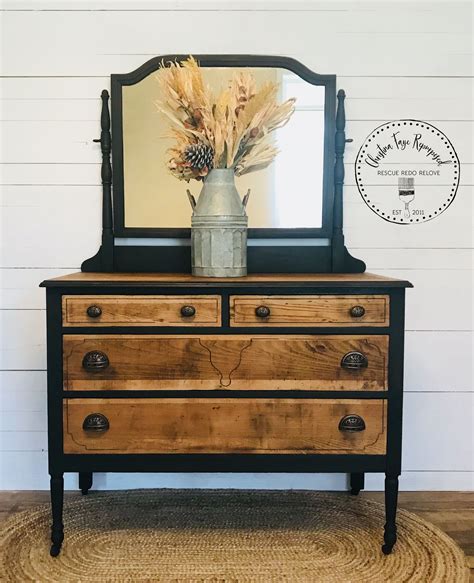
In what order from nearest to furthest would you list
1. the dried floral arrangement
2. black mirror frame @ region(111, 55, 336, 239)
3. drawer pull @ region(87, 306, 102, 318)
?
drawer pull @ region(87, 306, 102, 318), the dried floral arrangement, black mirror frame @ region(111, 55, 336, 239)

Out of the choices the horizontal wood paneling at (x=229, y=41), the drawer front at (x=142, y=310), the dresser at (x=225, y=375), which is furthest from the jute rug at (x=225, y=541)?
the horizontal wood paneling at (x=229, y=41)

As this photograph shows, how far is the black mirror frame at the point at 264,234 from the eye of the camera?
2229 mm

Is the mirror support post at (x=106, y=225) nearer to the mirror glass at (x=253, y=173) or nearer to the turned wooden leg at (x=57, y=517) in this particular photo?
the mirror glass at (x=253, y=173)

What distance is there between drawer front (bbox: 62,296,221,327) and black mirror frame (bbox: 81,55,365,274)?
50 cm

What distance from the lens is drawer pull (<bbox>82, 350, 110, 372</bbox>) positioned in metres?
1.77

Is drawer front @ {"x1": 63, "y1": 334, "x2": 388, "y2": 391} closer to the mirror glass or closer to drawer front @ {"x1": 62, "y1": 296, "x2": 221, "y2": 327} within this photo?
drawer front @ {"x1": 62, "y1": 296, "x2": 221, "y2": 327}

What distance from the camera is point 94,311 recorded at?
1761mm

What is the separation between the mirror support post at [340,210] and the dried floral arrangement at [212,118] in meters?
0.33

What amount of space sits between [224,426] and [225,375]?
6.2 inches

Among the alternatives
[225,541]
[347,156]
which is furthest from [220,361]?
[347,156]

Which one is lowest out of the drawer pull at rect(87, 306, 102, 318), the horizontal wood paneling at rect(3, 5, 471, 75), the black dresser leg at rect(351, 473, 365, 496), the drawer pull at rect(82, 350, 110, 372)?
the black dresser leg at rect(351, 473, 365, 496)

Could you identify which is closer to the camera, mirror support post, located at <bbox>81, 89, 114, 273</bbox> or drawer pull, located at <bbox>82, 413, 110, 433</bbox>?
drawer pull, located at <bbox>82, 413, 110, 433</bbox>

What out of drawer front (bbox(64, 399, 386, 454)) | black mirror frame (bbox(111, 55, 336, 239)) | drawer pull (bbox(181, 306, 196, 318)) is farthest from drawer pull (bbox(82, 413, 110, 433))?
black mirror frame (bbox(111, 55, 336, 239))

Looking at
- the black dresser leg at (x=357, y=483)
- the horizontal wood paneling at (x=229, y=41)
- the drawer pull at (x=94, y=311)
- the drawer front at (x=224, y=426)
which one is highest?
the horizontal wood paneling at (x=229, y=41)
